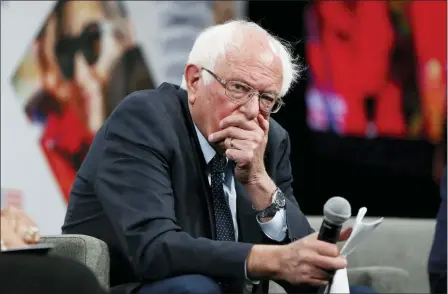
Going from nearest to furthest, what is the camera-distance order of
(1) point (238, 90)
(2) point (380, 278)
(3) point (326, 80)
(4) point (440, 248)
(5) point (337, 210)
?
(5) point (337, 210) < (1) point (238, 90) < (4) point (440, 248) < (2) point (380, 278) < (3) point (326, 80)

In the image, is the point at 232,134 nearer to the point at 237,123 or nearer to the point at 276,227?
the point at 237,123

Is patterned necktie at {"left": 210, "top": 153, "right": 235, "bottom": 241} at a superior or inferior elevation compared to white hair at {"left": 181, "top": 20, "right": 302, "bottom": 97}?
inferior

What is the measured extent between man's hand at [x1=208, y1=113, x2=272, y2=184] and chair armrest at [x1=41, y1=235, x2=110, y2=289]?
39 cm

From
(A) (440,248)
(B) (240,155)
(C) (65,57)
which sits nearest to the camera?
(B) (240,155)

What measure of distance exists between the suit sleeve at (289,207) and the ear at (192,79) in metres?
0.32

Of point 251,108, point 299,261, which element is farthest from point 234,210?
point 299,261

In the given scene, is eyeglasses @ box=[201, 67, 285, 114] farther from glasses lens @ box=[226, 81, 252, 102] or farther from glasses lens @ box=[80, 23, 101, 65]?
glasses lens @ box=[80, 23, 101, 65]

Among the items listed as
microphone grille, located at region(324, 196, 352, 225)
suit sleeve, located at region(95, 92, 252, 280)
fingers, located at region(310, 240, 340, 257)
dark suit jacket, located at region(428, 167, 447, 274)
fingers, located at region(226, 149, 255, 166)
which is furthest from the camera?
dark suit jacket, located at region(428, 167, 447, 274)

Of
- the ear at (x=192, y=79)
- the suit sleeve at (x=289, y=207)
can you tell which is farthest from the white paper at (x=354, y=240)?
the ear at (x=192, y=79)

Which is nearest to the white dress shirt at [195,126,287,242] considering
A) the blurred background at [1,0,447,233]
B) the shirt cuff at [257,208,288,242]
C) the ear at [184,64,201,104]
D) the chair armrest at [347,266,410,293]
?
the shirt cuff at [257,208,288,242]

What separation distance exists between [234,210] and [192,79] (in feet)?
1.20

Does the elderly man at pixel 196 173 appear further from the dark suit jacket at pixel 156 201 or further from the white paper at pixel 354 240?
the white paper at pixel 354 240

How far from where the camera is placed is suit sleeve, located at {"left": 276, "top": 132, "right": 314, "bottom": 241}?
206 centimetres

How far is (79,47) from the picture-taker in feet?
12.4
